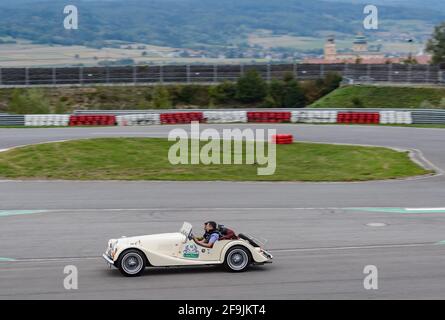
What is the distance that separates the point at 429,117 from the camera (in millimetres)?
44844

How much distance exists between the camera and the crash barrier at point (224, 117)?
4616cm

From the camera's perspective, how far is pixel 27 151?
29734 mm

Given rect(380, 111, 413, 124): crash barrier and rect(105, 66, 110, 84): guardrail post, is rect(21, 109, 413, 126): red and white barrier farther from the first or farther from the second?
rect(105, 66, 110, 84): guardrail post

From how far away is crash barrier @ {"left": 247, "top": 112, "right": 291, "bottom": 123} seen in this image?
4625cm

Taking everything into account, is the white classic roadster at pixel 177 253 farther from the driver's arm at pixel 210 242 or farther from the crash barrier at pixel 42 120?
the crash barrier at pixel 42 120

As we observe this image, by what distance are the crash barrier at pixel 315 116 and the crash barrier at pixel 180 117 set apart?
5615mm

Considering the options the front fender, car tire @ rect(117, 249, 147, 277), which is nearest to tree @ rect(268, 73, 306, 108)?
the front fender

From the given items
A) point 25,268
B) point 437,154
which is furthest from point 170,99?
point 25,268

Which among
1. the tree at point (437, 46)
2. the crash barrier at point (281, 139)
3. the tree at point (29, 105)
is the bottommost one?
the crash barrier at point (281, 139)

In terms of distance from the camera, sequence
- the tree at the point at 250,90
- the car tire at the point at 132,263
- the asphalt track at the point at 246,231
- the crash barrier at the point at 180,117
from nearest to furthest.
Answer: the asphalt track at the point at 246,231, the car tire at the point at 132,263, the crash barrier at the point at 180,117, the tree at the point at 250,90

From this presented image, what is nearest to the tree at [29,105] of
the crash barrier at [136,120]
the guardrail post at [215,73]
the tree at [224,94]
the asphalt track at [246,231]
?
the crash barrier at [136,120]

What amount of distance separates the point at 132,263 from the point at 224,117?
32468mm
